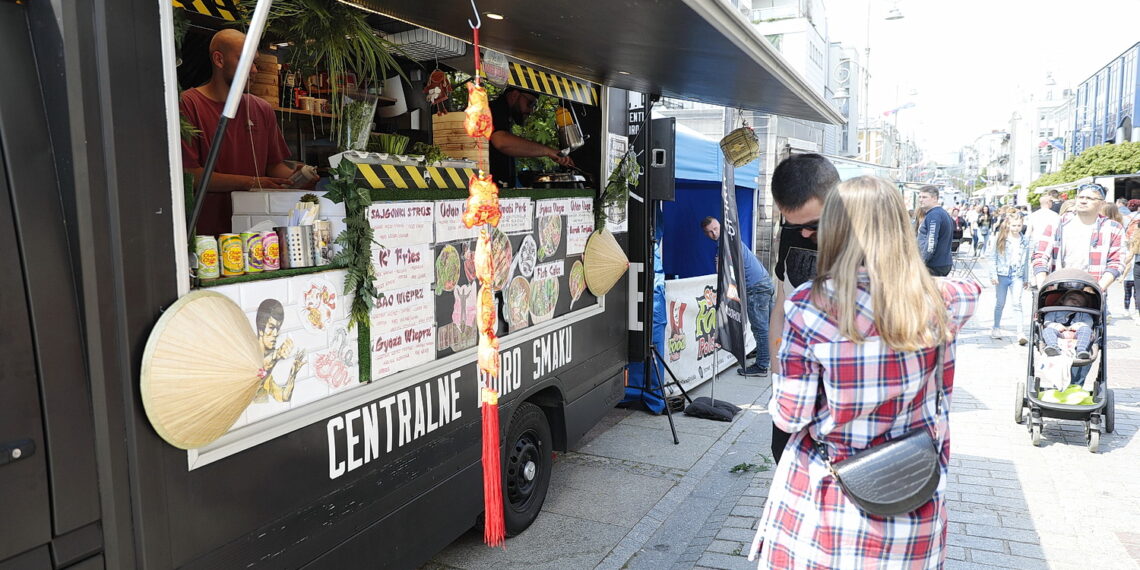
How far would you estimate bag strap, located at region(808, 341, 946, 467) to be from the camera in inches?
82.8

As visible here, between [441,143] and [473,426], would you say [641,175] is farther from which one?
[473,426]

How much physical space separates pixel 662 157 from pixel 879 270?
454 cm

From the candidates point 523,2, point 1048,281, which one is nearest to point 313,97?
point 523,2

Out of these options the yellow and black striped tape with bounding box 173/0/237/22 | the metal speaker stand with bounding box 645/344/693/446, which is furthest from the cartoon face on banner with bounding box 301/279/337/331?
the metal speaker stand with bounding box 645/344/693/446

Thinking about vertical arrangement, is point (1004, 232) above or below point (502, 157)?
below

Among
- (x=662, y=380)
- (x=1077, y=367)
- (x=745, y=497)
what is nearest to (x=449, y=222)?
(x=745, y=497)

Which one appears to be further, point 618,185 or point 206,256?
point 618,185

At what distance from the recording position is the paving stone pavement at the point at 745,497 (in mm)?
4125

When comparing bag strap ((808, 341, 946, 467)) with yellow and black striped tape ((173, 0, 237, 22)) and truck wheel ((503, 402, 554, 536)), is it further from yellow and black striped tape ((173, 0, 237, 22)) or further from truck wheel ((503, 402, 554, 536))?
yellow and black striped tape ((173, 0, 237, 22))

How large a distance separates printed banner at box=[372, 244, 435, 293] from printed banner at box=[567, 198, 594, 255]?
70.1 inches

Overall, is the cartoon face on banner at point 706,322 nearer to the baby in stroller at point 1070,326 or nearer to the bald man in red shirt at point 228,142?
the baby in stroller at point 1070,326

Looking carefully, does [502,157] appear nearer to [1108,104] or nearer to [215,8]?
[215,8]

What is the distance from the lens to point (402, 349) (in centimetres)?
331

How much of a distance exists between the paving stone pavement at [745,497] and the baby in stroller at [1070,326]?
792mm
